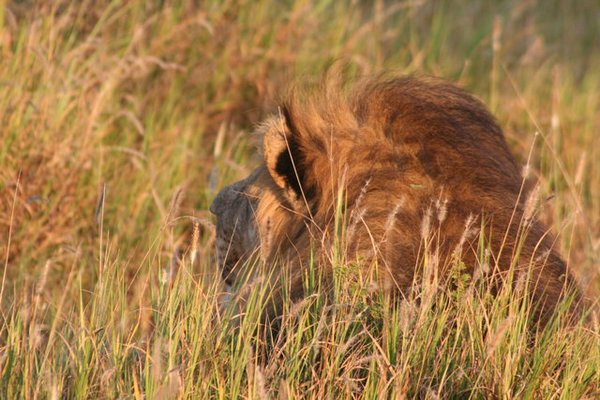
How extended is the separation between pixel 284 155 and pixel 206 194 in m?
2.41

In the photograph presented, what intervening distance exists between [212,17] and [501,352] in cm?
404

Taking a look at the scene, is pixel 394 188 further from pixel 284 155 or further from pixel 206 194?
pixel 206 194

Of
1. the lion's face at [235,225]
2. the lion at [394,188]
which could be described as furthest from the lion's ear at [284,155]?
the lion's face at [235,225]

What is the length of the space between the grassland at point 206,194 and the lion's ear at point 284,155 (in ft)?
0.92

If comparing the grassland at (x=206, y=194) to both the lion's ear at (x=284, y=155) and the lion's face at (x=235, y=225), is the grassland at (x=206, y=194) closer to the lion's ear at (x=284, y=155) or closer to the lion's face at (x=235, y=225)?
the lion's face at (x=235, y=225)

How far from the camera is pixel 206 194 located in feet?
18.5

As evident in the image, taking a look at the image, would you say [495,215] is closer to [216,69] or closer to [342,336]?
[342,336]

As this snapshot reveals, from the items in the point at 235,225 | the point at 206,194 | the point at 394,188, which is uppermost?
the point at 394,188

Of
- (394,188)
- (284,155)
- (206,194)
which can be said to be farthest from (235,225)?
(206,194)

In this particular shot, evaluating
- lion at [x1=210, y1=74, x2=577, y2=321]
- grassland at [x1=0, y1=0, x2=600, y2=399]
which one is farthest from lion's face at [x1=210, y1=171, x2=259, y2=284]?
grassland at [x1=0, y1=0, x2=600, y2=399]

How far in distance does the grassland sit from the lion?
130 mm

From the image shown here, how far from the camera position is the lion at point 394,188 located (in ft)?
9.87

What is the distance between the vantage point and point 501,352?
9.56 ft

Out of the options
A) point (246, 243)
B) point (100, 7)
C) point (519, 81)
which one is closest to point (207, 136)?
point (100, 7)
